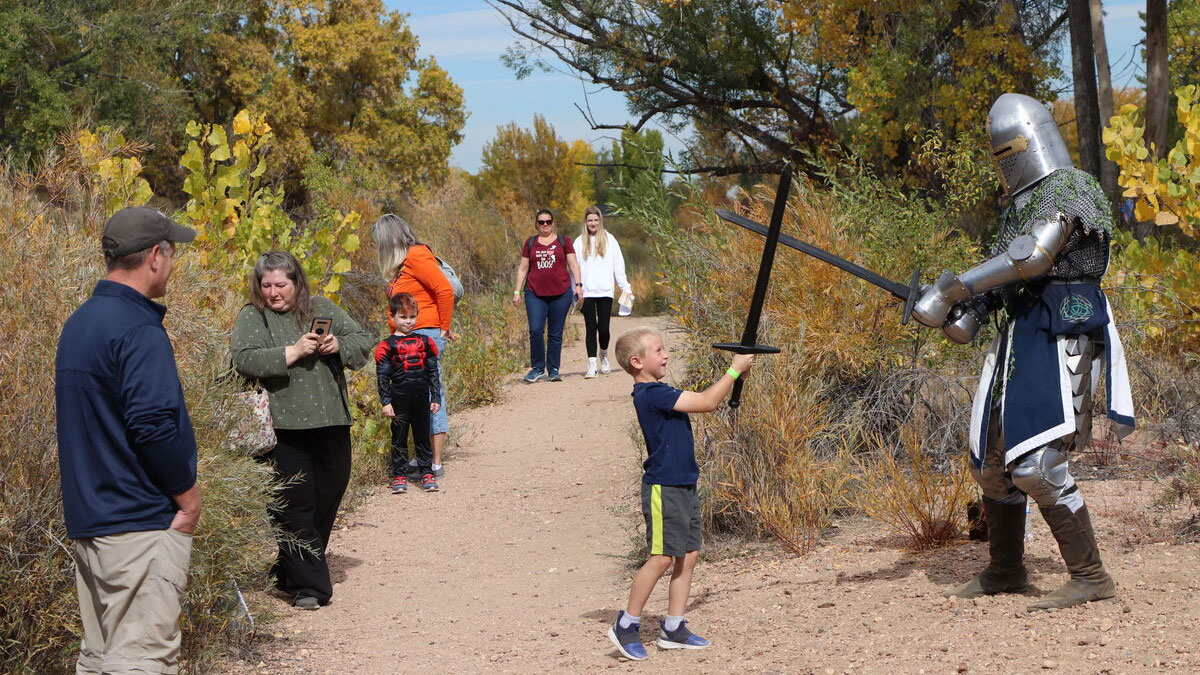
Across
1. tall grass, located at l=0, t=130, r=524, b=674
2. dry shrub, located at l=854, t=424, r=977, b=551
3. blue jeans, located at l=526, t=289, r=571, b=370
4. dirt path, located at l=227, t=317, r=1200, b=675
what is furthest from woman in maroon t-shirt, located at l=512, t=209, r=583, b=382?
dry shrub, located at l=854, t=424, r=977, b=551

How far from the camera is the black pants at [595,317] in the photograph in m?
11.6

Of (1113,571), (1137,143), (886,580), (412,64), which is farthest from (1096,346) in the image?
(412,64)

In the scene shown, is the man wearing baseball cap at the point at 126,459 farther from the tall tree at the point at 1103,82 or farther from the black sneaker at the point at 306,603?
the tall tree at the point at 1103,82

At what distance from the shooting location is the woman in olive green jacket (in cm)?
529

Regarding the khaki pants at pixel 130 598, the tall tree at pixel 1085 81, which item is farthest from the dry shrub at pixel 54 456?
the tall tree at pixel 1085 81

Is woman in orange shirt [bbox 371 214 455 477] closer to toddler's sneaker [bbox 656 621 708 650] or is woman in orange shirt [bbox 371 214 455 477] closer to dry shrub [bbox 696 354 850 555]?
dry shrub [bbox 696 354 850 555]

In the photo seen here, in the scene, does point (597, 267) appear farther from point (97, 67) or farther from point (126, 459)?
point (97, 67)

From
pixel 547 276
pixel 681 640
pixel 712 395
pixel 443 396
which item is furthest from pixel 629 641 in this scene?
pixel 547 276

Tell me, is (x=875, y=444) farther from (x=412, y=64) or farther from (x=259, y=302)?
(x=412, y=64)

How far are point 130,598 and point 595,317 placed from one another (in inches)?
336

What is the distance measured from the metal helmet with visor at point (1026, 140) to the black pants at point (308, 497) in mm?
3195

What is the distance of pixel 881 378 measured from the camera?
7059 mm

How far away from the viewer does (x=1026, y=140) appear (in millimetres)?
4344

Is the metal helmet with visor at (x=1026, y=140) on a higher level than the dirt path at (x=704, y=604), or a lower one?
higher
